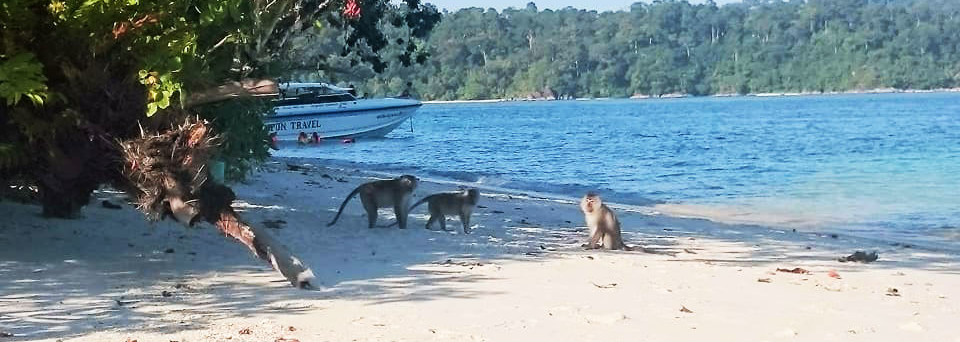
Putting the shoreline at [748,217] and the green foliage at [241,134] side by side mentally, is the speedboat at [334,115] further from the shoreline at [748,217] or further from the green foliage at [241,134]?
the green foliage at [241,134]

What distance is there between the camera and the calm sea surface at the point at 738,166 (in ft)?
67.8

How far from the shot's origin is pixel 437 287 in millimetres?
8883

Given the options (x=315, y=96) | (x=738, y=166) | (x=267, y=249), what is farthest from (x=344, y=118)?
(x=267, y=249)

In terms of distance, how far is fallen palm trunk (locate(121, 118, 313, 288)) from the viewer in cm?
859

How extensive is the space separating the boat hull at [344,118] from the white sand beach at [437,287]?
29.5 m

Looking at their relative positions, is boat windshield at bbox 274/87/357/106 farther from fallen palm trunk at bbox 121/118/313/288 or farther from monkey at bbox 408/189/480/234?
fallen palm trunk at bbox 121/118/313/288

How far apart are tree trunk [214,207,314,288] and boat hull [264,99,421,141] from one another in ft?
106

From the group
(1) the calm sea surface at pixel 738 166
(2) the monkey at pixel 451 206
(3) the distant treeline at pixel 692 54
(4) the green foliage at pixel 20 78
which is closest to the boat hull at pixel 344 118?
(1) the calm sea surface at pixel 738 166

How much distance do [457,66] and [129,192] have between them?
11684 cm

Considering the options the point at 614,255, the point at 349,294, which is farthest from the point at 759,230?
the point at 349,294

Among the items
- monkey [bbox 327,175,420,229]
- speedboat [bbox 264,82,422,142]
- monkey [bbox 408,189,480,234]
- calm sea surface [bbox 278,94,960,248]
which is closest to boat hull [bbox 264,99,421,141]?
speedboat [bbox 264,82,422,142]

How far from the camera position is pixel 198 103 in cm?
922

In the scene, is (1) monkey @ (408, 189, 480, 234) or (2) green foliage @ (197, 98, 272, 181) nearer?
(2) green foliage @ (197, 98, 272, 181)

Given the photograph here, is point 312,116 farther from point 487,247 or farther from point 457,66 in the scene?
point 457,66
